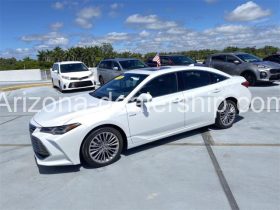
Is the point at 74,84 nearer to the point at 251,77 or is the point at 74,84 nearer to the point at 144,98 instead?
the point at 251,77

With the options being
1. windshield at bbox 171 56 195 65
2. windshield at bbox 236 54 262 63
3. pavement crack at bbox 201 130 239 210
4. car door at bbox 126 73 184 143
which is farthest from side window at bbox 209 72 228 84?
windshield at bbox 171 56 195 65

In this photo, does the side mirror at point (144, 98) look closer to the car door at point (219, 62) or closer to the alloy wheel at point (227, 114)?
the alloy wheel at point (227, 114)

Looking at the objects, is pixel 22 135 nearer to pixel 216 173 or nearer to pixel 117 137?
pixel 117 137

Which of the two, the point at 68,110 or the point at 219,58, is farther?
the point at 219,58

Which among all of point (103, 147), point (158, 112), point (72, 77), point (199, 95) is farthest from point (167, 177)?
point (72, 77)

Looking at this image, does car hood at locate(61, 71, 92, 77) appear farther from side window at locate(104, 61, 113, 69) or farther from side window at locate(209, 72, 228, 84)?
side window at locate(209, 72, 228, 84)

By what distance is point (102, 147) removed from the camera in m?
4.46

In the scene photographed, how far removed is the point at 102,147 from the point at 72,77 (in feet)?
33.0

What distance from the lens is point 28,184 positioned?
13.3 ft

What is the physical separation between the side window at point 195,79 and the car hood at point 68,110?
5.51ft

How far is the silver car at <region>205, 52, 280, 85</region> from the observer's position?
12000 millimetres

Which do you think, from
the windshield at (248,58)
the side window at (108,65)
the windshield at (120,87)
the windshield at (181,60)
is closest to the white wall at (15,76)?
the side window at (108,65)

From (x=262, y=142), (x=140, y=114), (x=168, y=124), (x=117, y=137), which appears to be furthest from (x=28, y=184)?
(x=262, y=142)

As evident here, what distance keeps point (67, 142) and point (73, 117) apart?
40 centimetres
